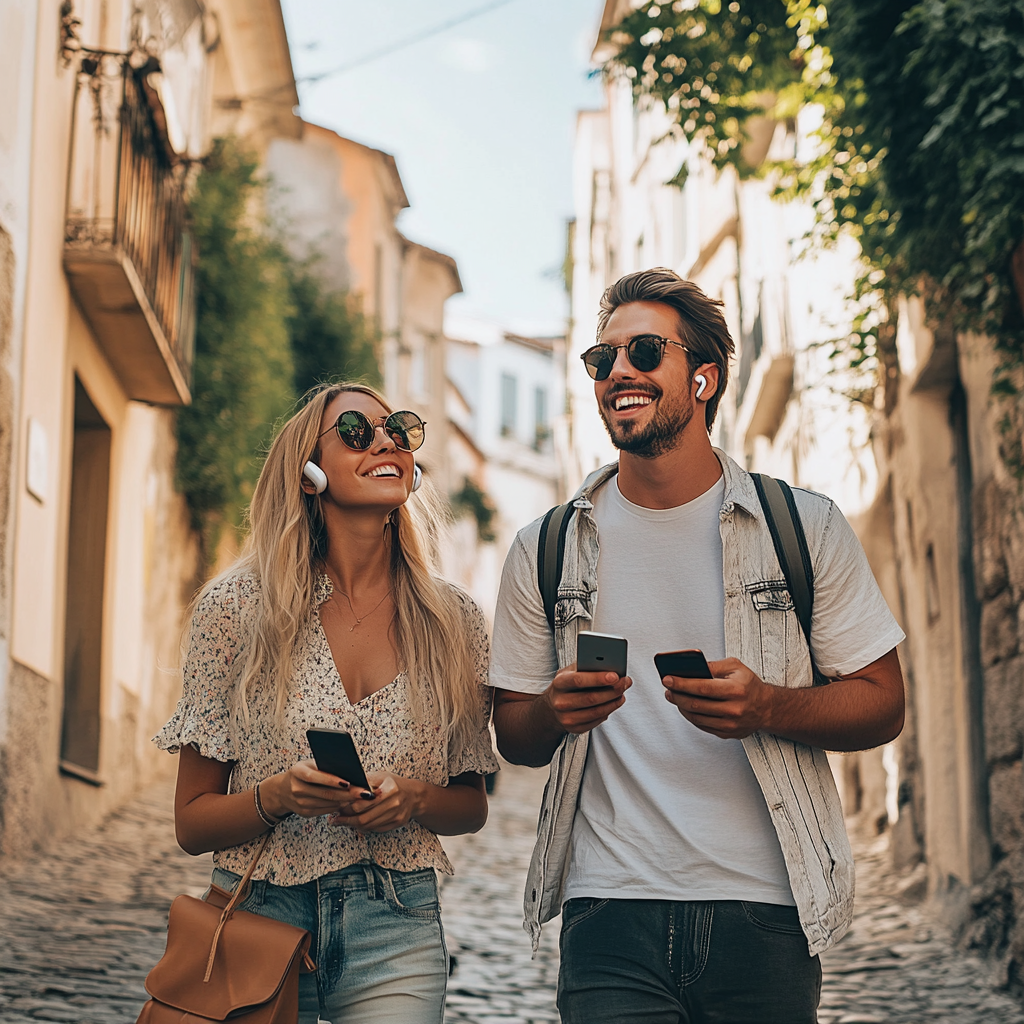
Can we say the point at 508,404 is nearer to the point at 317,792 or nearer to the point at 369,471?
the point at 369,471

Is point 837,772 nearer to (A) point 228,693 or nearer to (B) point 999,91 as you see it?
(B) point 999,91

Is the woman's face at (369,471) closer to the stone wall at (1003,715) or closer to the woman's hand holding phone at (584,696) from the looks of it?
the woman's hand holding phone at (584,696)

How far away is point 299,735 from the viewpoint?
3.04 metres

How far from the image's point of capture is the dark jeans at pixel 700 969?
2.77 meters

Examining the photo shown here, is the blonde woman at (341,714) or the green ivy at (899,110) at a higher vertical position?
the green ivy at (899,110)

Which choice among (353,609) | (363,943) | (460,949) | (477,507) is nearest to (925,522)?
(460,949)

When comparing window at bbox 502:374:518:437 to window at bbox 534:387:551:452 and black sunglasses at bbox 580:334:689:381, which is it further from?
black sunglasses at bbox 580:334:689:381

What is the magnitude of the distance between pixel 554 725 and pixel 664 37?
6.06 metres

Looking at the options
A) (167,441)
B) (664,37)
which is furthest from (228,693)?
(167,441)

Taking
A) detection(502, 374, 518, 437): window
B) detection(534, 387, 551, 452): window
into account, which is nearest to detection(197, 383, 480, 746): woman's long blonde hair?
detection(502, 374, 518, 437): window

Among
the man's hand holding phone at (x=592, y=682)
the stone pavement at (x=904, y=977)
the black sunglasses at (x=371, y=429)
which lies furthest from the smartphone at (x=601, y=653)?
the stone pavement at (x=904, y=977)

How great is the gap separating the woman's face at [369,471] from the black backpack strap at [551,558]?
36 cm

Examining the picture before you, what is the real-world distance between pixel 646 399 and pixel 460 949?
4.49 meters

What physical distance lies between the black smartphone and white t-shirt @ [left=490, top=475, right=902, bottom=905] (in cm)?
47
